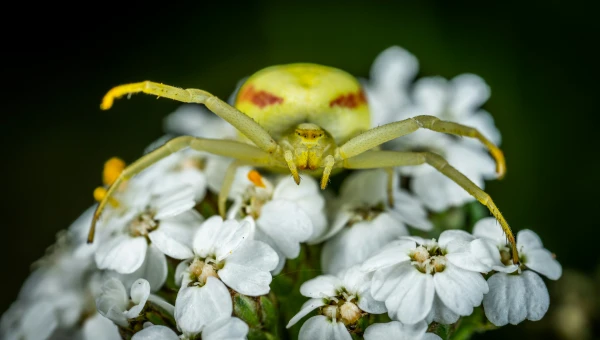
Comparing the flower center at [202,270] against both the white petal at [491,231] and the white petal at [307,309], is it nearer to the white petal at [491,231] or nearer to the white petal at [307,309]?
the white petal at [307,309]

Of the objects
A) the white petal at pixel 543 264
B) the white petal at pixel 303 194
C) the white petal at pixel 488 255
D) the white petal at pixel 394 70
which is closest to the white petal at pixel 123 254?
the white petal at pixel 303 194

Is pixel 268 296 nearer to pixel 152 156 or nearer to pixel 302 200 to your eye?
pixel 302 200

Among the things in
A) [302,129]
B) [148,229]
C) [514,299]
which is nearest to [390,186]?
[302,129]

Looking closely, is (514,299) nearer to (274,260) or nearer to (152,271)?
(274,260)

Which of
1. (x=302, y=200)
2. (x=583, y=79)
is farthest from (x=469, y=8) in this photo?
(x=302, y=200)

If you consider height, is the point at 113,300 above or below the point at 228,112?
below
